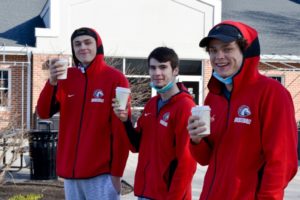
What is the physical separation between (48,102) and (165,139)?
1.24 metres

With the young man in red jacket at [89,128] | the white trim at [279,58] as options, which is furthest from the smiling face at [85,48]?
the white trim at [279,58]

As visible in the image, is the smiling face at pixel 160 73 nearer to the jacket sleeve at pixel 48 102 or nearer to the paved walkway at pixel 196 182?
the jacket sleeve at pixel 48 102

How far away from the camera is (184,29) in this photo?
64.8 ft

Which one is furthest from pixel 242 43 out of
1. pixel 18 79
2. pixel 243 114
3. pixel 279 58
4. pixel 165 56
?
pixel 279 58

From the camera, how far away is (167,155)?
13.8 feet

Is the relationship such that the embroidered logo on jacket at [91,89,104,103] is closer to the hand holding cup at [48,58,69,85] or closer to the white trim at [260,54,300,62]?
the hand holding cup at [48,58,69,85]

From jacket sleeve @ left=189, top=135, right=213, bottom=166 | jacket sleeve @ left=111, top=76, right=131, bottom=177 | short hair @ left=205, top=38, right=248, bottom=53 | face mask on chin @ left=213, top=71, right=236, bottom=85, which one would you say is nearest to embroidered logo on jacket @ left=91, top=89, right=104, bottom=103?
jacket sleeve @ left=111, top=76, right=131, bottom=177

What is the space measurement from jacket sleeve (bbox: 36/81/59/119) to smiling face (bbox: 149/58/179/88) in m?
1.00

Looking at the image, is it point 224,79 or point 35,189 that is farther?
point 35,189

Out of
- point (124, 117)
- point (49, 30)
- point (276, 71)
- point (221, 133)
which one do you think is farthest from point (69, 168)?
point (276, 71)

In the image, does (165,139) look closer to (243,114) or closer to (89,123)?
(89,123)

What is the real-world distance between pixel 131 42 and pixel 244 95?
1612cm

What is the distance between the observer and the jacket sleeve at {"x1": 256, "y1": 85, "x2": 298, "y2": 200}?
3.06 meters

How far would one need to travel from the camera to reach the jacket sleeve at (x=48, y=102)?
15.9 ft
